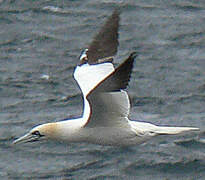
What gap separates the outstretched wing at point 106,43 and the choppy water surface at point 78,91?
5.31 ft

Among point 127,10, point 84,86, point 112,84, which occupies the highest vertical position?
point 112,84

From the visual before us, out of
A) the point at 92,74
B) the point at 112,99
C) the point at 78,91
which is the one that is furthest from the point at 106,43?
the point at 78,91

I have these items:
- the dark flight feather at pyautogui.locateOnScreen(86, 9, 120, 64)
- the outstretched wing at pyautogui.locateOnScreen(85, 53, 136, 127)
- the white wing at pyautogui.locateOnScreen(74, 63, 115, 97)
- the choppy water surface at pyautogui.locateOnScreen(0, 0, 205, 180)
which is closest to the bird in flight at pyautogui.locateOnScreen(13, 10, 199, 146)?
the outstretched wing at pyautogui.locateOnScreen(85, 53, 136, 127)

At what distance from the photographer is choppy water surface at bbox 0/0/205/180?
13364 mm

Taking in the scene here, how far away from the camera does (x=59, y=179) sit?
42.8 feet

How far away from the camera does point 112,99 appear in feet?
35.5

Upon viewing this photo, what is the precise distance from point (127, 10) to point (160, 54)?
273cm

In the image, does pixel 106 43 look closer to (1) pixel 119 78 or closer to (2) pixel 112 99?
(2) pixel 112 99

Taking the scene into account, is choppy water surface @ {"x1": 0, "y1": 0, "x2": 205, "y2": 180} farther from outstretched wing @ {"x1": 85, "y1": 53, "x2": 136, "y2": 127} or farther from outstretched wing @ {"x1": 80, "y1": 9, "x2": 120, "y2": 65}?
outstretched wing @ {"x1": 85, "y1": 53, "x2": 136, "y2": 127}

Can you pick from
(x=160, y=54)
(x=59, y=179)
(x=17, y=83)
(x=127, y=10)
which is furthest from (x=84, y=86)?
(x=127, y=10)

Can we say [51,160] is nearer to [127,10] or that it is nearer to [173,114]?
[173,114]

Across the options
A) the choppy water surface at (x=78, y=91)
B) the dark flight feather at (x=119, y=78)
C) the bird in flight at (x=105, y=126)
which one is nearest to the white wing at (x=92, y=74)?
the bird in flight at (x=105, y=126)

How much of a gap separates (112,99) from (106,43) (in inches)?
72.9

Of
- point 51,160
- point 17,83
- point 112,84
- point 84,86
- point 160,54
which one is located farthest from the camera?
point 160,54
